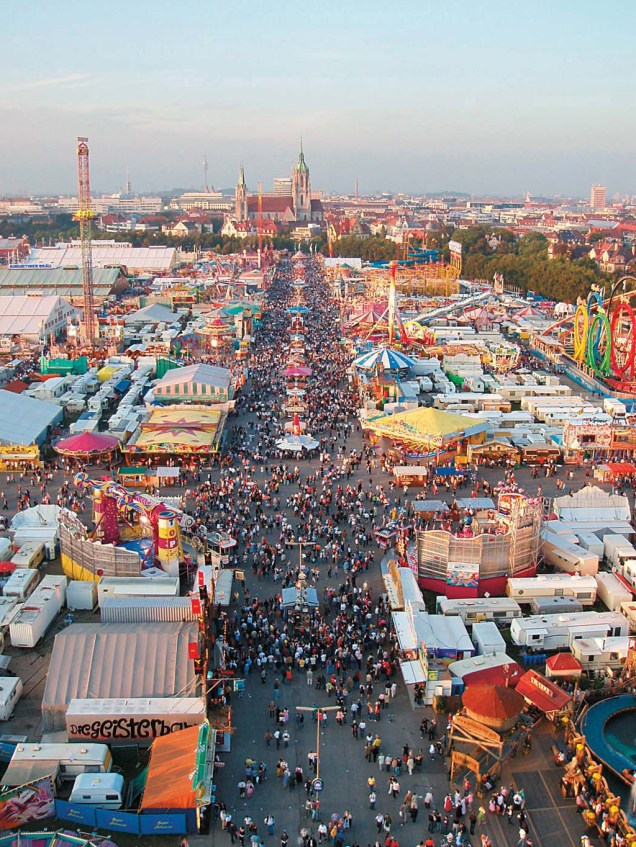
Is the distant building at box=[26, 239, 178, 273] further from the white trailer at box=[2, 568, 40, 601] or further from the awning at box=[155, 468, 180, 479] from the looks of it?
the white trailer at box=[2, 568, 40, 601]

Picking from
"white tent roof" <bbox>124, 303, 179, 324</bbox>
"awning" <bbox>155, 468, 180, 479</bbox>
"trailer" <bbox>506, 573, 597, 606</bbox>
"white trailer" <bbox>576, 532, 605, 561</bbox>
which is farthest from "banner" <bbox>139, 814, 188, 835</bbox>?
"white tent roof" <bbox>124, 303, 179, 324</bbox>

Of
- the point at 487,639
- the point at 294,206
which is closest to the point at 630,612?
the point at 487,639

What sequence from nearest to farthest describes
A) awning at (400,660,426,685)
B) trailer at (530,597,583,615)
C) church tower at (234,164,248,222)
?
awning at (400,660,426,685)
trailer at (530,597,583,615)
church tower at (234,164,248,222)

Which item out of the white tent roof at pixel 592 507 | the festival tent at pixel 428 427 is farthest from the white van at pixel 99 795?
the festival tent at pixel 428 427

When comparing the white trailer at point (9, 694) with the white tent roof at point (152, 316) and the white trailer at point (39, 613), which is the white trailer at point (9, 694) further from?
the white tent roof at point (152, 316)

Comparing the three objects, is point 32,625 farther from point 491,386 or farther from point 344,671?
point 491,386

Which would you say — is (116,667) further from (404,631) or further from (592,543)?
(592,543)

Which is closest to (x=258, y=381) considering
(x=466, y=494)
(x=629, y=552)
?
(x=466, y=494)
